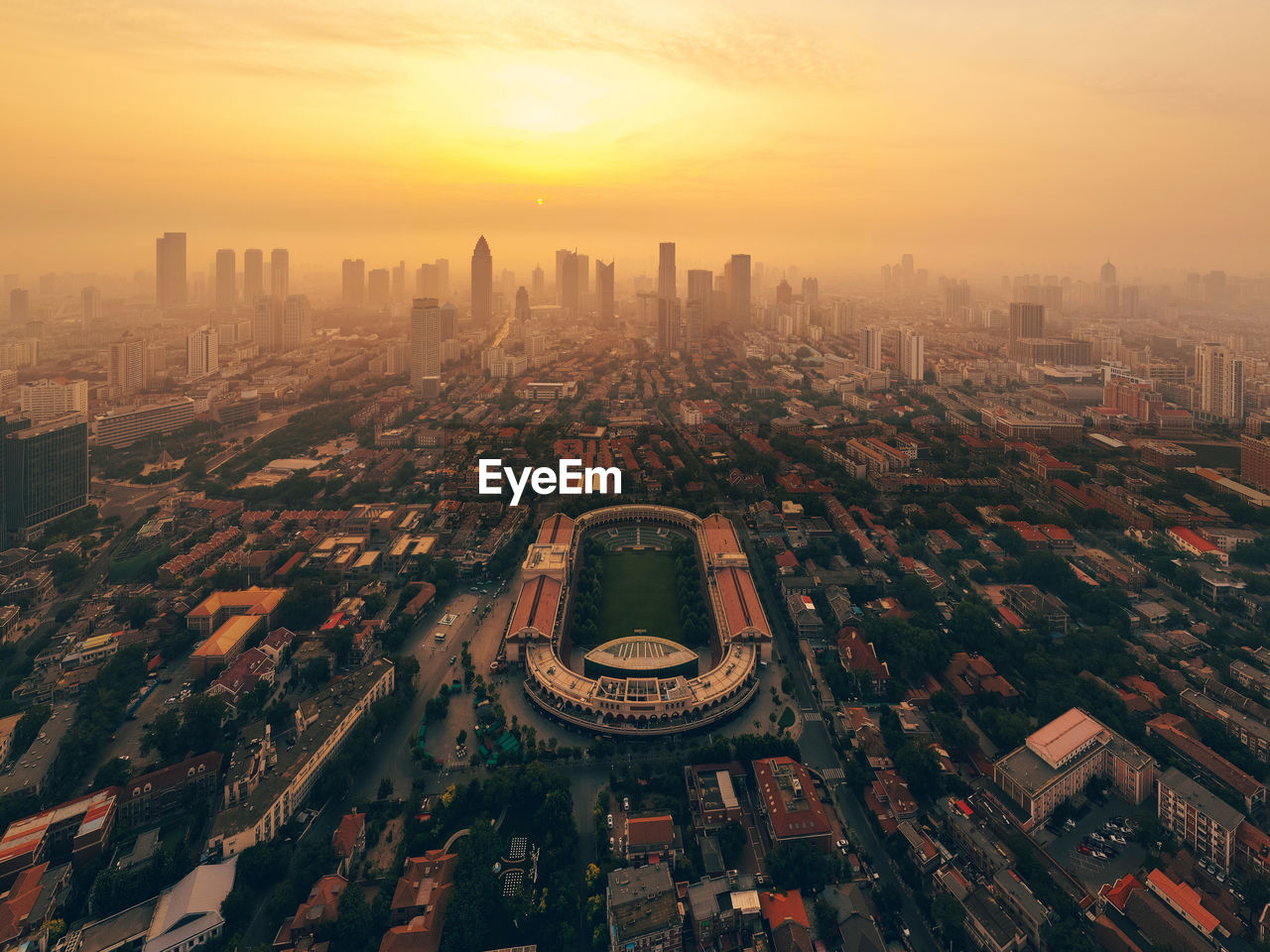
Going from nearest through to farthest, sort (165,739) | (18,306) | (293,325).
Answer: (165,739)
(293,325)
(18,306)

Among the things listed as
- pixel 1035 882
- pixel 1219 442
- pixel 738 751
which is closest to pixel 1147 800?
pixel 1035 882

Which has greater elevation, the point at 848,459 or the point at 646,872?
the point at 848,459

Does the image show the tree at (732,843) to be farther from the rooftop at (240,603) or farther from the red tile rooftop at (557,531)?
the rooftop at (240,603)

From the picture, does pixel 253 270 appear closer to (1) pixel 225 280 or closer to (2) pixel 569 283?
(1) pixel 225 280

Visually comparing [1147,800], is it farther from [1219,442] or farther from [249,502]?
[249,502]

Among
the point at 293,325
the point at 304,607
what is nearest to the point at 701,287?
the point at 293,325

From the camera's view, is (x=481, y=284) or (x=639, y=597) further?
(x=481, y=284)
